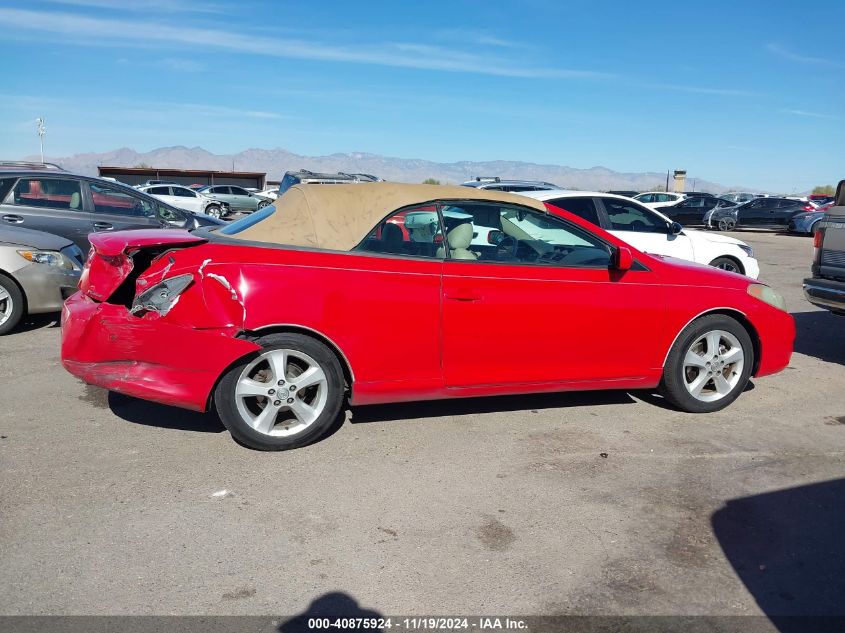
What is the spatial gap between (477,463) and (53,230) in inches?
292

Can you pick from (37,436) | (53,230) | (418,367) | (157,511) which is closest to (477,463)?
(418,367)

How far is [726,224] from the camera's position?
102 ft

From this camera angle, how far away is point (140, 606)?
9.89 ft

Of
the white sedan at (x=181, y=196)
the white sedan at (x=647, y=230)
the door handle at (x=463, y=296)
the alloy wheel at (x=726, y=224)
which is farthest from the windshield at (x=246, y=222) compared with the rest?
the alloy wheel at (x=726, y=224)

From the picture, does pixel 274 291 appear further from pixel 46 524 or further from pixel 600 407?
pixel 600 407

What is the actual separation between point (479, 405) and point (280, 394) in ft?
5.53

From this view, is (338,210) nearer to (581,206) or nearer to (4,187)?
(581,206)

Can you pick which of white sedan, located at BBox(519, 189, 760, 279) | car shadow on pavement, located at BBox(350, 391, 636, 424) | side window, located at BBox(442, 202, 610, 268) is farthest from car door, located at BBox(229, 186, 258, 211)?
side window, located at BBox(442, 202, 610, 268)

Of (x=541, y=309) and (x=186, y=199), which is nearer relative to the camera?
(x=541, y=309)

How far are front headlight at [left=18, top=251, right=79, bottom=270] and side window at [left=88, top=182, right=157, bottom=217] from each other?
2.24m

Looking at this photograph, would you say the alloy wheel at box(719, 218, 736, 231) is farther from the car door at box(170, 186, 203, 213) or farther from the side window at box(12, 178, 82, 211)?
the side window at box(12, 178, 82, 211)

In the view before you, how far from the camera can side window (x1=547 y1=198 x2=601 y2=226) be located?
372 inches

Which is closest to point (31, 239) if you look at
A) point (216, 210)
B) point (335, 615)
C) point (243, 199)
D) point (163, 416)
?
point (163, 416)

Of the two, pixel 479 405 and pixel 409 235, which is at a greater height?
pixel 409 235
